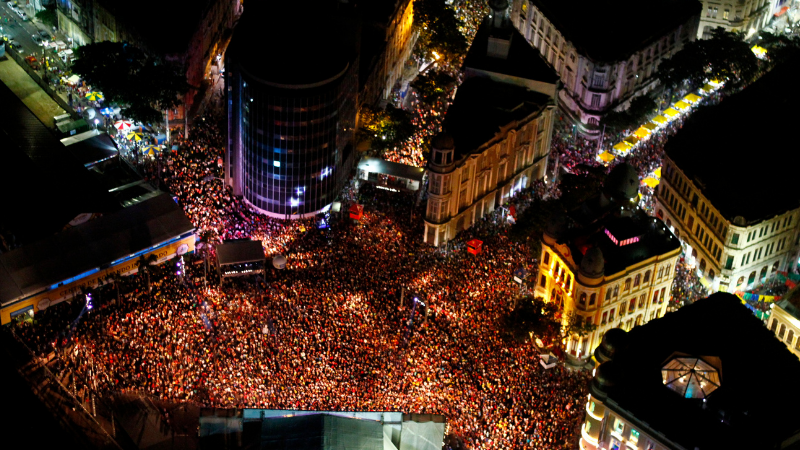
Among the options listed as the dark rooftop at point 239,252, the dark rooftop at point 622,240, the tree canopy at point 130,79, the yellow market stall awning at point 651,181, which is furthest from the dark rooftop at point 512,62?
the dark rooftop at point 239,252

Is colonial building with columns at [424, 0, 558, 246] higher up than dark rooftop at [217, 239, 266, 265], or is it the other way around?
colonial building with columns at [424, 0, 558, 246]

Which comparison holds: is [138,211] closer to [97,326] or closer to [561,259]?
[97,326]

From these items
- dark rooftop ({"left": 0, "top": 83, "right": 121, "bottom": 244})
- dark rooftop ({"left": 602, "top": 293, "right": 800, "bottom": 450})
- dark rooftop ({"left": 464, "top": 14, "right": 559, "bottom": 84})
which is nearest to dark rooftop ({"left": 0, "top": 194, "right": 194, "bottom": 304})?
dark rooftop ({"left": 0, "top": 83, "right": 121, "bottom": 244})

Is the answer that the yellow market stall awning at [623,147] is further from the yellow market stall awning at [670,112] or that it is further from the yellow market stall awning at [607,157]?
the yellow market stall awning at [670,112]

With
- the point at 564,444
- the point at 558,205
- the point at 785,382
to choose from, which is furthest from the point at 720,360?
Answer: the point at 558,205

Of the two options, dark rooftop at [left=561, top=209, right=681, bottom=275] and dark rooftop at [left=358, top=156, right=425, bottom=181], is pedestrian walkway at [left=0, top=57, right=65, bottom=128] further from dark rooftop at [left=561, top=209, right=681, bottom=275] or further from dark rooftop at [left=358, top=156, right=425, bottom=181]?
dark rooftop at [left=561, top=209, right=681, bottom=275]

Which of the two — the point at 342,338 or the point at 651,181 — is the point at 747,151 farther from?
the point at 342,338
